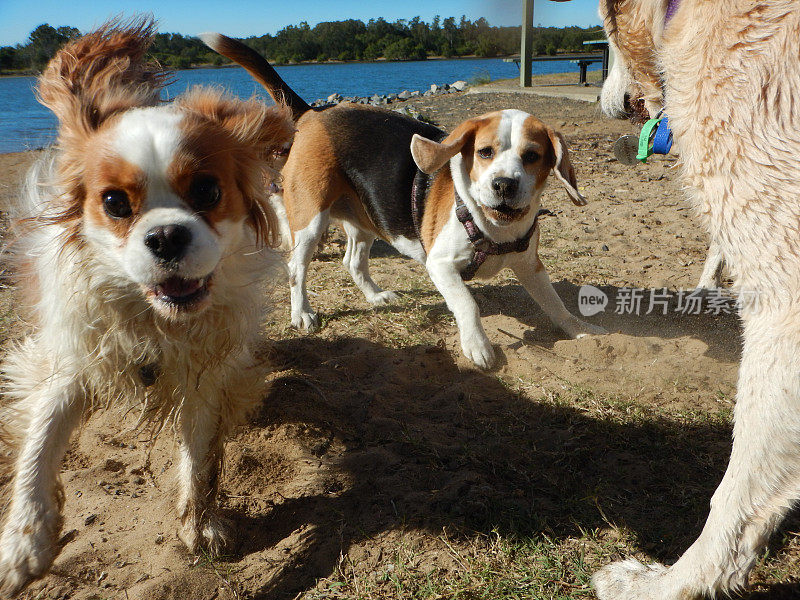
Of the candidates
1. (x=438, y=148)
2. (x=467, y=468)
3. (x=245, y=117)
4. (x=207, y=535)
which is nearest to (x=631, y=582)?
(x=467, y=468)

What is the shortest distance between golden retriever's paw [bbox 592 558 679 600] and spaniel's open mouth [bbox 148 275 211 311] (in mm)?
1584

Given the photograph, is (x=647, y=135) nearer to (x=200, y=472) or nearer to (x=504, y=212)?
(x=504, y=212)

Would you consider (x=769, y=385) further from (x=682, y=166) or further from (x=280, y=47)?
(x=280, y=47)

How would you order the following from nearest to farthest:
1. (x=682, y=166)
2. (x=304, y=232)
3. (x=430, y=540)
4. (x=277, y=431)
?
(x=682, y=166)
(x=430, y=540)
(x=277, y=431)
(x=304, y=232)

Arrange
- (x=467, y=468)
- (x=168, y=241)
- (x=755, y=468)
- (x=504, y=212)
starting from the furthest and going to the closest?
(x=504, y=212) → (x=467, y=468) → (x=168, y=241) → (x=755, y=468)

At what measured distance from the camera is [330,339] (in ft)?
13.4

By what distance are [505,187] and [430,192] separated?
0.78 m

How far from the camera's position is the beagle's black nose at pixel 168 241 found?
1.87 metres

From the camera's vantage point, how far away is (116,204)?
78.2 inches

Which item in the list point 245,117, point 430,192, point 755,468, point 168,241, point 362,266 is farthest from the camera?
point 362,266

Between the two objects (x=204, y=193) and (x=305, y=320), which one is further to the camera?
(x=305, y=320)

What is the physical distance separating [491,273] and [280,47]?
47215mm

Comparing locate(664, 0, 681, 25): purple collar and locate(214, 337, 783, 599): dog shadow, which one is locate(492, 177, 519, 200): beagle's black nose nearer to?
locate(214, 337, 783, 599): dog shadow

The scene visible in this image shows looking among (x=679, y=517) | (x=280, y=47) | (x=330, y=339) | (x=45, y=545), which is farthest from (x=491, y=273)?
(x=280, y=47)
